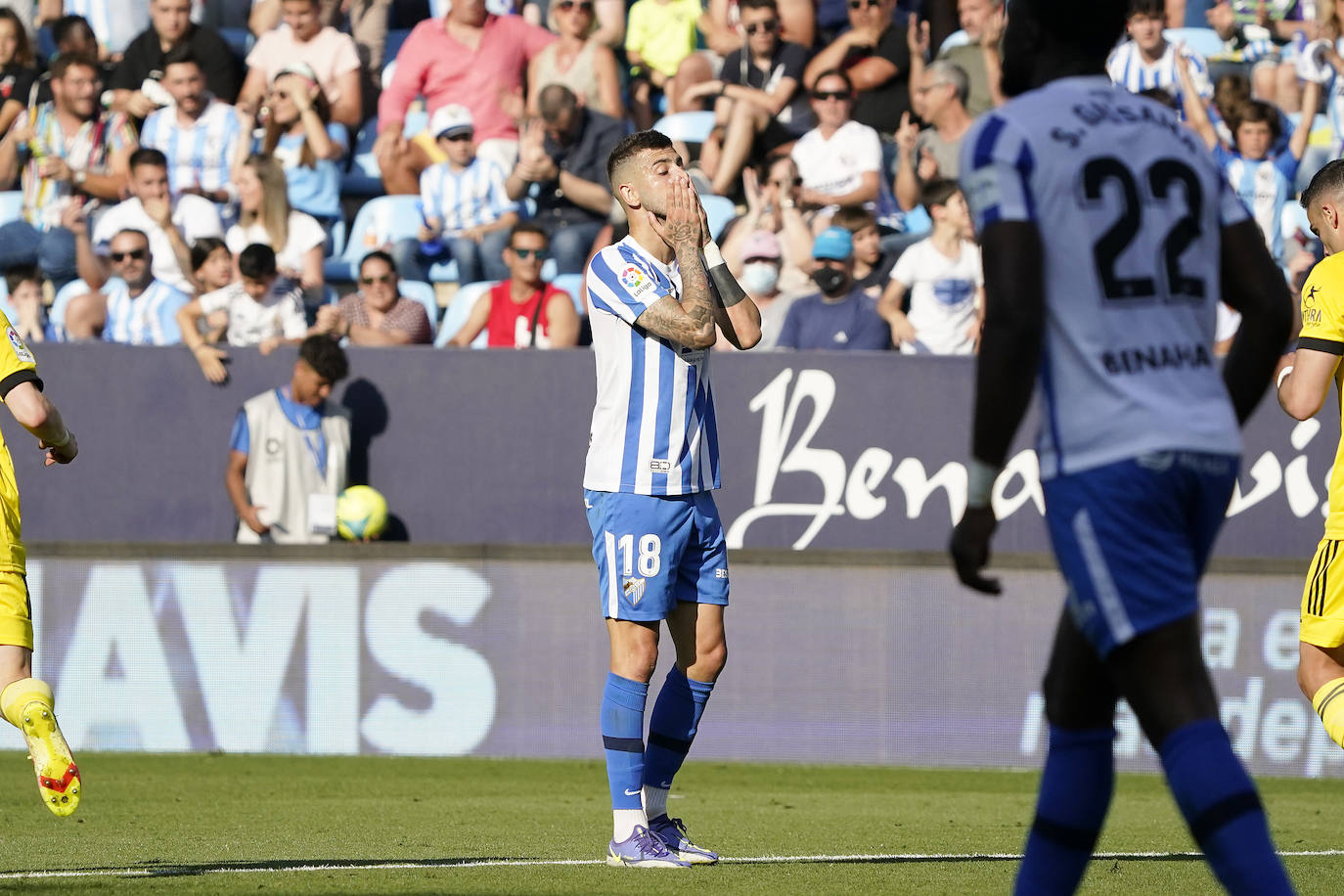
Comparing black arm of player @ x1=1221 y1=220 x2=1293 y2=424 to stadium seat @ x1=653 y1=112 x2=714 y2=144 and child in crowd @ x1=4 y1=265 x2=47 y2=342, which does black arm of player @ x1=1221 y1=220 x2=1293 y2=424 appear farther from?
child in crowd @ x1=4 y1=265 x2=47 y2=342

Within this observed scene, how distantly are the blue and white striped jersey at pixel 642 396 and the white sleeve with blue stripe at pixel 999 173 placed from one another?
8.10 ft

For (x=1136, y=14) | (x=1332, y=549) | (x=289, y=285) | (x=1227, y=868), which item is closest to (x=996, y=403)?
(x=1227, y=868)

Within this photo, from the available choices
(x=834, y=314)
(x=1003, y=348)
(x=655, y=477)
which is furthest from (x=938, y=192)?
(x=1003, y=348)

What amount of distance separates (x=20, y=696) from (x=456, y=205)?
334 inches

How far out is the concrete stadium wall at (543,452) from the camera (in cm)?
1174

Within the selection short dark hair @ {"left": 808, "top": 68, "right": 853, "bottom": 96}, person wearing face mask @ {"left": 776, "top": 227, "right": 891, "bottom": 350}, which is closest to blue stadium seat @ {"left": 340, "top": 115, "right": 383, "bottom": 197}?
short dark hair @ {"left": 808, "top": 68, "right": 853, "bottom": 96}

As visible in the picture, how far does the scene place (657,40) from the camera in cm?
1512

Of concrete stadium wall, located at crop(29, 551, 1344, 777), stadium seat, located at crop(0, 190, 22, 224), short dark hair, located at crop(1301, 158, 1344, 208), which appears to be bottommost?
concrete stadium wall, located at crop(29, 551, 1344, 777)

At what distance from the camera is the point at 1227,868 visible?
11.8 ft

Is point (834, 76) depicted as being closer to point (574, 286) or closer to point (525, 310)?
point (574, 286)

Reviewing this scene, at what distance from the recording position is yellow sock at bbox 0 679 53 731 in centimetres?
583

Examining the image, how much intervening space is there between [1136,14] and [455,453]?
608 cm

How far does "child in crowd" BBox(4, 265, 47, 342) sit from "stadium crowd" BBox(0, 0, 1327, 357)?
0.05ft

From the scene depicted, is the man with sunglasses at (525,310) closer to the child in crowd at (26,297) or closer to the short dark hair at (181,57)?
the child in crowd at (26,297)
